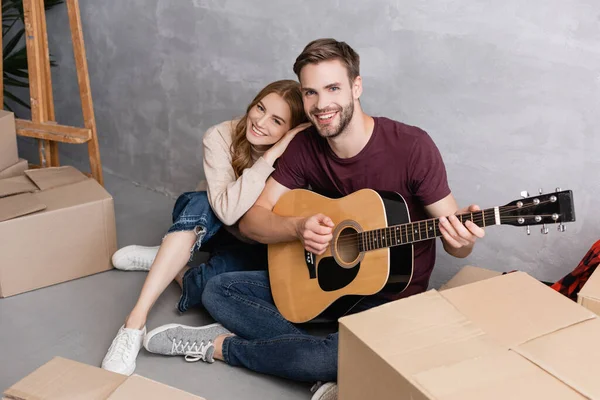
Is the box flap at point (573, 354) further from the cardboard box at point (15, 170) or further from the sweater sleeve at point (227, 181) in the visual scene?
the cardboard box at point (15, 170)

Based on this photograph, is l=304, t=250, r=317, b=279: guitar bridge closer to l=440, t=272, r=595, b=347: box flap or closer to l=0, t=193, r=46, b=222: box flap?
l=440, t=272, r=595, b=347: box flap

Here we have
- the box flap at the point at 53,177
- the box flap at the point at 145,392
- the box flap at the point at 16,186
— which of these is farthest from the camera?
the box flap at the point at 53,177

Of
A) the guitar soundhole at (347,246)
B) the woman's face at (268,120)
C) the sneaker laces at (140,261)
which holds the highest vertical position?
the woman's face at (268,120)

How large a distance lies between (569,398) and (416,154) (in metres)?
0.95

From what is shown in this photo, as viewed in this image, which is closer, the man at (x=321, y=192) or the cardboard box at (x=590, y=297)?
the cardboard box at (x=590, y=297)

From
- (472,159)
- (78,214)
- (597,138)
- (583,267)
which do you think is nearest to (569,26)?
(597,138)

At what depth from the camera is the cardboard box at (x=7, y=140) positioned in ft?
8.75

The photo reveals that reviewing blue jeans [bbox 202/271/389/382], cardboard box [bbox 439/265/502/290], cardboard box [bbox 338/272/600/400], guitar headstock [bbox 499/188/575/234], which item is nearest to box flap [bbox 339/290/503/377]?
cardboard box [bbox 338/272/600/400]

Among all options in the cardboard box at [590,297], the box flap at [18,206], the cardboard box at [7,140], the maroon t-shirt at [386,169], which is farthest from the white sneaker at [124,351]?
the cardboard box at [590,297]

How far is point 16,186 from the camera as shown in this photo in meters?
2.54

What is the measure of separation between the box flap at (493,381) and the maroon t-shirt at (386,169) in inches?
30.9

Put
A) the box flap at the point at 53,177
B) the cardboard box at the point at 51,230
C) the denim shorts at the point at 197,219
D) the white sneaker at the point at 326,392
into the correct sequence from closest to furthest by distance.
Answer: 1. the white sneaker at the point at 326,392
2. the denim shorts at the point at 197,219
3. the cardboard box at the point at 51,230
4. the box flap at the point at 53,177

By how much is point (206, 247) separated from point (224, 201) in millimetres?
317

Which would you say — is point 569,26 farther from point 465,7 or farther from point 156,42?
→ point 156,42
